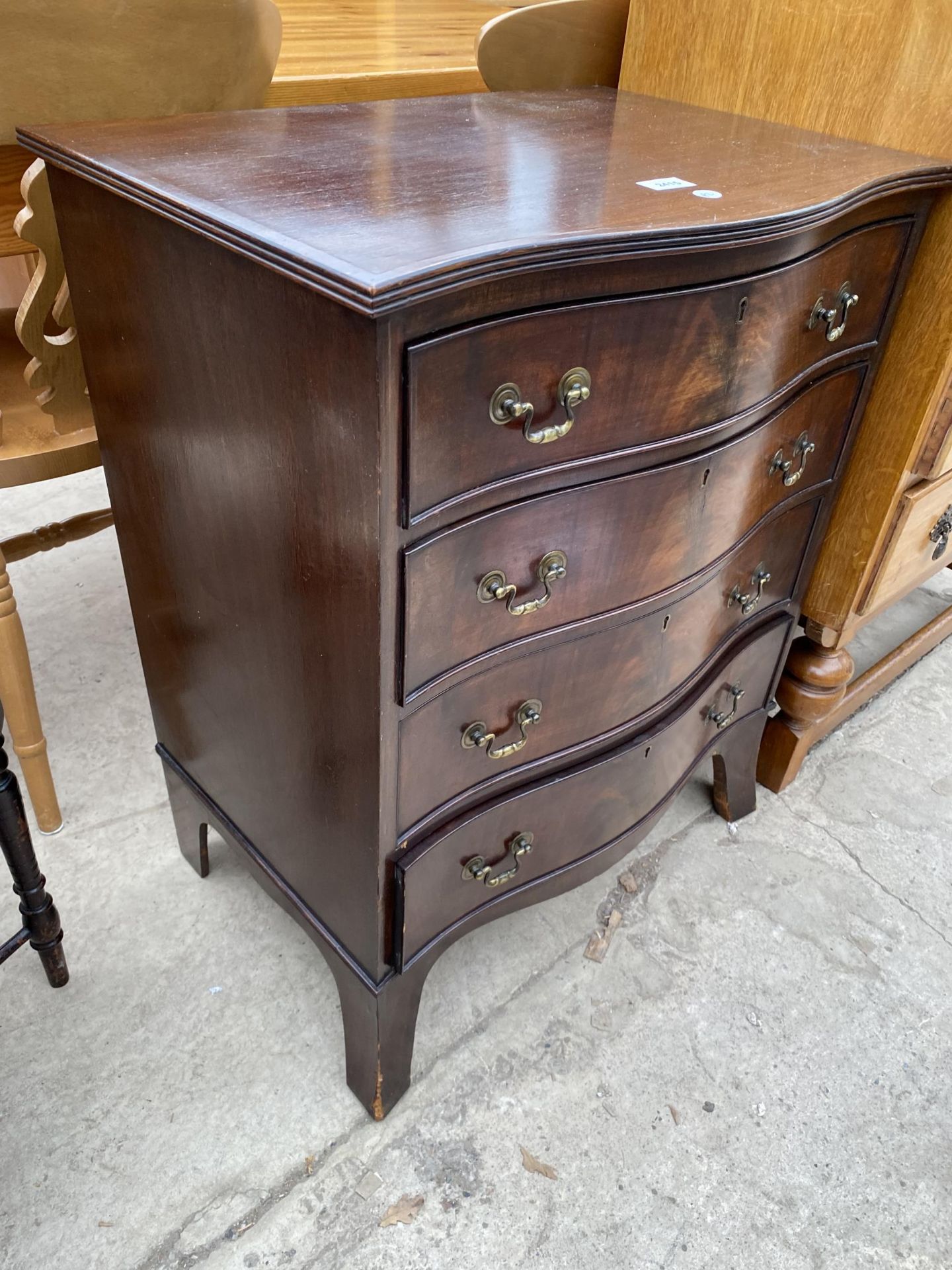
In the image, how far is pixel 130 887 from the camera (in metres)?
1.48

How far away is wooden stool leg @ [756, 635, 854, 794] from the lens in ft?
5.20

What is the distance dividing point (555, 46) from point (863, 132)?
50 centimetres

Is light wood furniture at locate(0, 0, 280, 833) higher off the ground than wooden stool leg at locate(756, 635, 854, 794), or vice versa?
light wood furniture at locate(0, 0, 280, 833)

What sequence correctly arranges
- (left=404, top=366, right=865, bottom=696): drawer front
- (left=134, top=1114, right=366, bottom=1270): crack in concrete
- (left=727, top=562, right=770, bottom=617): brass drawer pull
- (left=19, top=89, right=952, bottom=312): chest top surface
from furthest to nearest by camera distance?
(left=727, top=562, right=770, bottom=617): brass drawer pull, (left=134, top=1114, right=366, bottom=1270): crack in concrete, (left=404, top=366, right=865, bottom=696): drawer front, (left=19, top=89, right=952, bottom=312): chest top surface

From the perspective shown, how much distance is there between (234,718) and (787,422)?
0.76 m

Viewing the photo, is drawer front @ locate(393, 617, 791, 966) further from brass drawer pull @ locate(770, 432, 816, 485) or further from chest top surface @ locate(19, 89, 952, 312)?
chest top surface @ locate(19, 89, 952, 312)

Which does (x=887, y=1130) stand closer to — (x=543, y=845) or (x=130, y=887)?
(x=543, y=845)

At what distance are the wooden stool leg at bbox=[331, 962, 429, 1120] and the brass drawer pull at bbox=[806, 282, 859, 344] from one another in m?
0.87

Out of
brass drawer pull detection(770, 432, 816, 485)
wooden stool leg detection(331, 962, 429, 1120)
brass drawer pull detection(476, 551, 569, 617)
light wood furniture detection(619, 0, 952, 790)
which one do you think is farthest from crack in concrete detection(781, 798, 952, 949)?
brass drawer pull detection(476, 551, 569, 617)

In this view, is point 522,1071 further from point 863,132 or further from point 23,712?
point 863,132

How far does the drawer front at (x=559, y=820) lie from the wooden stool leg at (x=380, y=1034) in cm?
6

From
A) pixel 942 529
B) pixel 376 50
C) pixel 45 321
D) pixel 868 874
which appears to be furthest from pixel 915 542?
pixel 45 321

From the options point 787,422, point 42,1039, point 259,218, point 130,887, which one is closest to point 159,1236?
point 42,1039

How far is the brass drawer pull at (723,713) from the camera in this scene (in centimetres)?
136
